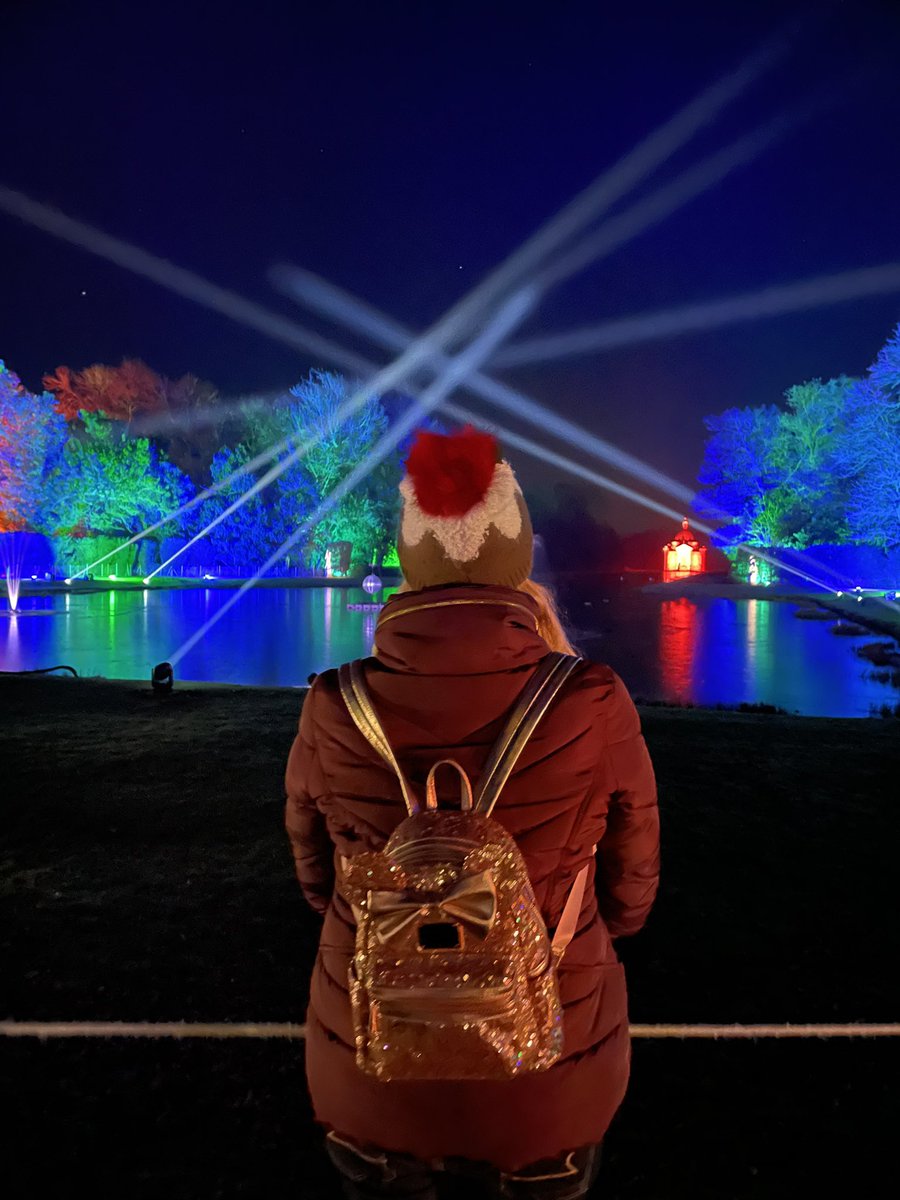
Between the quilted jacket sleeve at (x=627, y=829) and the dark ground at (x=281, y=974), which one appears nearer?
the quilted jacket sleeve at (x=627, y=829)

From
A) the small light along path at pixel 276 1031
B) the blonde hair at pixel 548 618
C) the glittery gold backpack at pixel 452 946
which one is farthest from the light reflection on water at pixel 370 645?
the glittery gold backpack at pixel 452 946

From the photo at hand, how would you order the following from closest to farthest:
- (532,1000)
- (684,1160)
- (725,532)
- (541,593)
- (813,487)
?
(532,1000) < (541,593) < (684,1160) < (813,487) < (725,532)

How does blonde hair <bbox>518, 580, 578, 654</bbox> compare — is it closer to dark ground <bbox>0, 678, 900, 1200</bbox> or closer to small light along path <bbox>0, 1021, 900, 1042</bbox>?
dark ground <bbox>0, 678, 900, 1200</bbox>

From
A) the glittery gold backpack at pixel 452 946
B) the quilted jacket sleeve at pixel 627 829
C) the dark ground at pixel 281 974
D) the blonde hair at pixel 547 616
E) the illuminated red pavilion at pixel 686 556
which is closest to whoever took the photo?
the glittery gold backpack at pixel 452 946

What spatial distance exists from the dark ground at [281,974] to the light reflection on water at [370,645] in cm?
841

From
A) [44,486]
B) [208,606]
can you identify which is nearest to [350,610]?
[208,606]

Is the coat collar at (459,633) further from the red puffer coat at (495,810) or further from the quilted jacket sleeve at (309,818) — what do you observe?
the quilted jacket sleeve at (309,818)

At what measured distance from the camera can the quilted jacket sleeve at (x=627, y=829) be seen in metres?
1.48

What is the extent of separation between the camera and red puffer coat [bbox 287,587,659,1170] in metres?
1.39

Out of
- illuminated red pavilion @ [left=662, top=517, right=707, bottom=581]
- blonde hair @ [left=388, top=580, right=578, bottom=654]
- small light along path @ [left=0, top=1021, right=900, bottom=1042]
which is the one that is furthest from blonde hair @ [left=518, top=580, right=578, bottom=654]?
illuminated red pavilion @ [left=662, top=517, right=707, bottom=581]

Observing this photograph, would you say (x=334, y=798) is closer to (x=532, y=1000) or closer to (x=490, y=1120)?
(x=532, y=1000)

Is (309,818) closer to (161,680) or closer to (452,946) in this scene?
(452,946)

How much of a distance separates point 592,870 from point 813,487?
45.9 metres

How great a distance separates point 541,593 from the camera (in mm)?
1815
